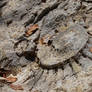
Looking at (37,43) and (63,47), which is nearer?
(63,47)

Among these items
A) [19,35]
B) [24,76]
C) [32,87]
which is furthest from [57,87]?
[19,35]

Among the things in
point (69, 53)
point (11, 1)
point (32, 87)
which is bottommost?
point (32, 87)

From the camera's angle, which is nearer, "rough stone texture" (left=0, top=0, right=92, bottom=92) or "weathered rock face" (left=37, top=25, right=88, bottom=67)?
"rough stone texture" (left=0, top=0, right=92, bottom=92)

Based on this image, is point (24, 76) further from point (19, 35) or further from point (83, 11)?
point (83, 11)

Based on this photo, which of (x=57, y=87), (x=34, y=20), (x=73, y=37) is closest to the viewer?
(x=57, y=87)
